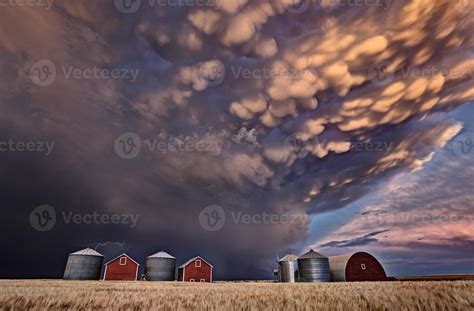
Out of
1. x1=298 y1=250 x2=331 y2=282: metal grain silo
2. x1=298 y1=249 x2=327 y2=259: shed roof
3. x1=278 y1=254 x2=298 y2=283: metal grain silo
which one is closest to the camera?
x1=298 y1=250 x2=331 y2=282: metal grain silo

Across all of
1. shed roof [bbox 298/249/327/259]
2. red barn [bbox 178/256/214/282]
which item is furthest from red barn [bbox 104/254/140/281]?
shed roof [bbox 298/249/327/259]

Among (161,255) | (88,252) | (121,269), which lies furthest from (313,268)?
(88,252)

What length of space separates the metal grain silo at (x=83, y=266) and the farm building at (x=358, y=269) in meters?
54.1

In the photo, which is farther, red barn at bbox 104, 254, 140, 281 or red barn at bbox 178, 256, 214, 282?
red barn at bbox 178, 256, 214, 282

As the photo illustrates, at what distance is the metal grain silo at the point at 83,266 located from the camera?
189 feet

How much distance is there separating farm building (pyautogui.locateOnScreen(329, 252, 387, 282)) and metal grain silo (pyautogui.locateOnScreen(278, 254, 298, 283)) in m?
8.16

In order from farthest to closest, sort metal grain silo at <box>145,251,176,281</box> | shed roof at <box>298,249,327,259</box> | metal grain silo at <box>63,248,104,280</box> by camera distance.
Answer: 1. metal grain silo at <box>145,251,176,281</box>
2. metal grain silo at <box>63,248,104,280</box>
3. shed roof at <box>298,249,327,259</box>

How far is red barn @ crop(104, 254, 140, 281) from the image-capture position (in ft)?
193

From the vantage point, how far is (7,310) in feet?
30.8

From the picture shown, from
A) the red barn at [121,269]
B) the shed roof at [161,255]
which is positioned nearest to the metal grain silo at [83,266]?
the red barn at [121,269]

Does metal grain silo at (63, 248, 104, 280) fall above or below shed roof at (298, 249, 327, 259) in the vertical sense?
below

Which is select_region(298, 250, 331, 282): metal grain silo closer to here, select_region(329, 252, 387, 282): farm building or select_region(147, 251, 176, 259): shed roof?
select_region(329, 252, 387, 282): farm building

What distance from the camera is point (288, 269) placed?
57.4 meters

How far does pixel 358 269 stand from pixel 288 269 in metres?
14.5
